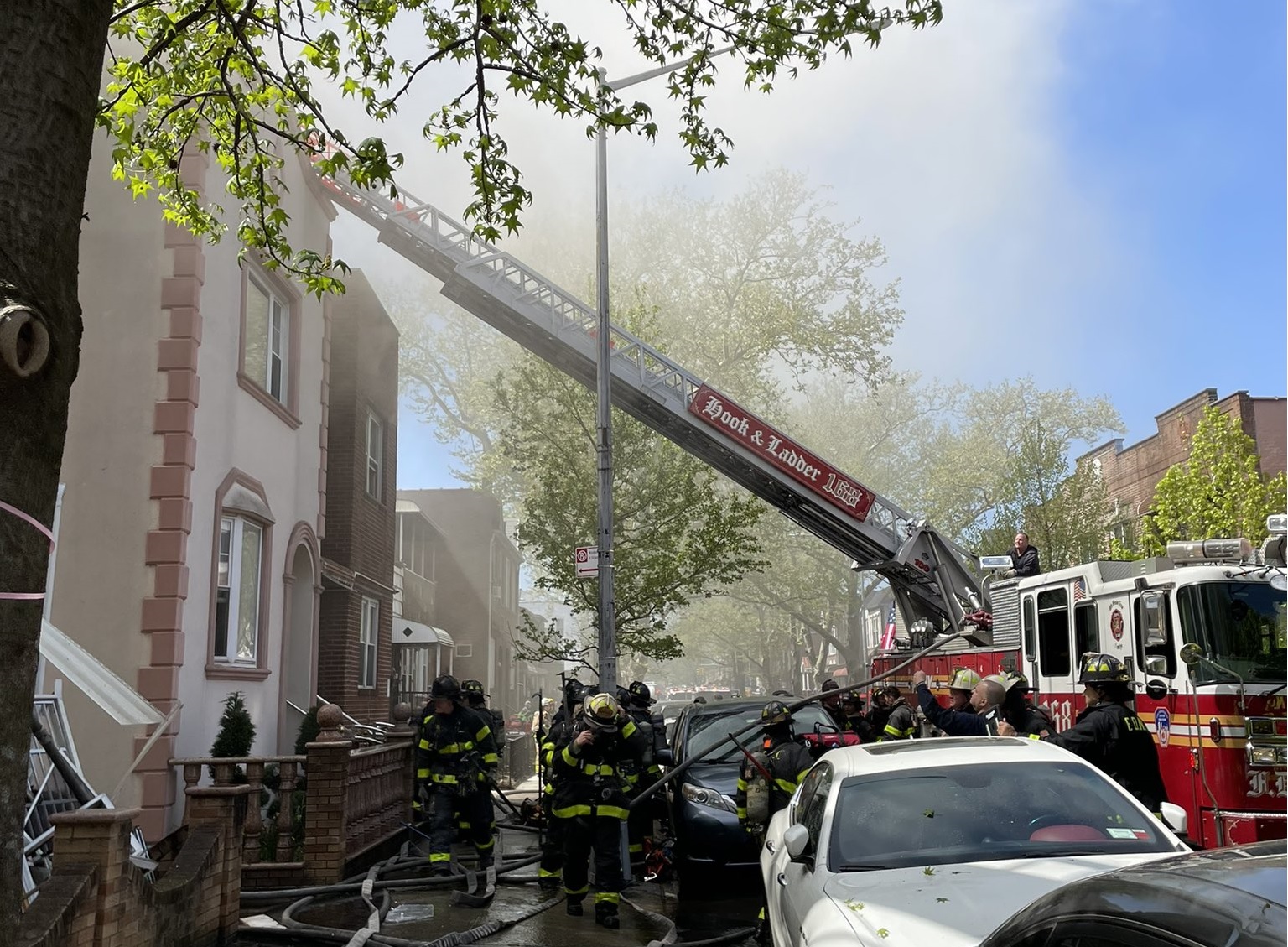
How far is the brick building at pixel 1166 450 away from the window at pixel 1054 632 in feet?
47.5

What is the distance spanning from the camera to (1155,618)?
877 cm

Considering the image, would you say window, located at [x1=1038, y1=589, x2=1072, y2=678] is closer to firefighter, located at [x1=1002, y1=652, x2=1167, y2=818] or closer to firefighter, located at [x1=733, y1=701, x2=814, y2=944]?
firefighter, located at [x1=733, y1=701, x2=814, y2=944]

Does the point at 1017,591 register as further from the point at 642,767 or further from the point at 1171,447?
the point at 1171,447

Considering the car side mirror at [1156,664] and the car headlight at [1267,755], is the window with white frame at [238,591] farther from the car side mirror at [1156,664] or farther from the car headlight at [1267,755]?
the car headlight at [1267,755]

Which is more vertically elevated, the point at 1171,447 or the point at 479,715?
the point at 1171,447

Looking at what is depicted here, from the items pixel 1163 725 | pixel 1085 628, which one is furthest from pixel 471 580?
pixel 1163 725

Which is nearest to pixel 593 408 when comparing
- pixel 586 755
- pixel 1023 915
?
pixel 586 755

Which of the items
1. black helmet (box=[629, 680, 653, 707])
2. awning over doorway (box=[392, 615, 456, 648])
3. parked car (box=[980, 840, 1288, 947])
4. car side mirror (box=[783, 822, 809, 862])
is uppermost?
awning over doorway (box=[392, 615, 456, 648])

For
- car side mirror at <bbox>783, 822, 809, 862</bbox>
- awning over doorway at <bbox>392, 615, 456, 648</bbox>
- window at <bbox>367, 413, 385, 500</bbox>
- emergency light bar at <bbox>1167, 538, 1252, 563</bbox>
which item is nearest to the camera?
car side mirror at <bbox>783, 822, 809, 862</bbox>

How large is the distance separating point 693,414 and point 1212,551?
23.6 feet

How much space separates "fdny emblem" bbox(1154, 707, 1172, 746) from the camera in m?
8.51

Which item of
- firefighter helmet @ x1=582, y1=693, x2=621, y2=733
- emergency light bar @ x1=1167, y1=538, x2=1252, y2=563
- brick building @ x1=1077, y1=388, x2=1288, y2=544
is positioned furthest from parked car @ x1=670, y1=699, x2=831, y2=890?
brick building @ x1=1077, y1=388, x2=1288, y2=544

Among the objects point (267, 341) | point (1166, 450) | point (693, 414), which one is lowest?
point (693, 414)

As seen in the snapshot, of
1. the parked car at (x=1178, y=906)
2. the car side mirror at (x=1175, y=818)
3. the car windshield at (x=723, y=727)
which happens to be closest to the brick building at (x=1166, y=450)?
the car windshield at (x=723, y=727)
